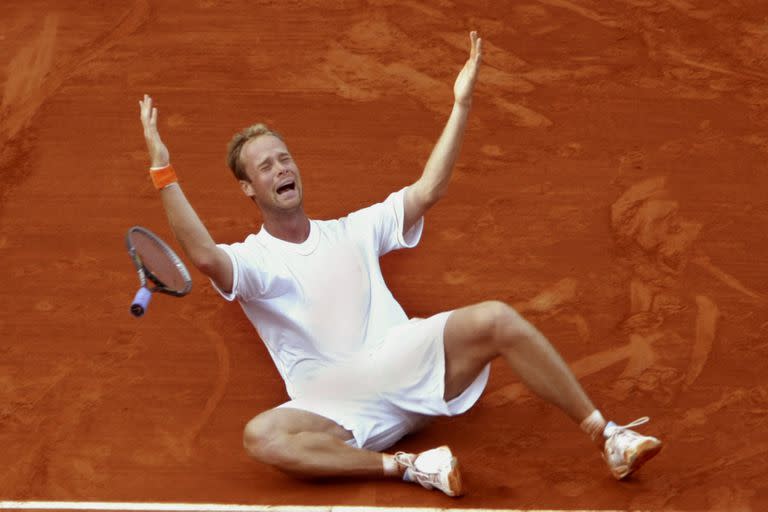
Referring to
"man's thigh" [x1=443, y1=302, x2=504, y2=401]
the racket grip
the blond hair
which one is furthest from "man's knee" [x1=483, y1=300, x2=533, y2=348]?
the racket grip

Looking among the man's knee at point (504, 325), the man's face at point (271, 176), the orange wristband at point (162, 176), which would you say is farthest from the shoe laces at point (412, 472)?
the orange wristband at point (162, 176)

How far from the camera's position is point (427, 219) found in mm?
8258

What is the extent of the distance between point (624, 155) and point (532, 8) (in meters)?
1.40

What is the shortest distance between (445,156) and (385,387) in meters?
1.06

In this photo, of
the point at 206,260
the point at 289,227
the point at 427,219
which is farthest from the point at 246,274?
the point at 427,219

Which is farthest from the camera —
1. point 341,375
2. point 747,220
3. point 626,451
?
point 747,220

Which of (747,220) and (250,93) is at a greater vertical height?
(250,93)

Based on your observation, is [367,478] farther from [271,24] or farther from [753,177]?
[271,24]

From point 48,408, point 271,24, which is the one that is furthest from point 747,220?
point 48,408

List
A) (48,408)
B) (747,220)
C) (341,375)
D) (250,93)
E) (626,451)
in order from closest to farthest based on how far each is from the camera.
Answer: (626,451), (341,375), (48,408), (747,220), (250,93)

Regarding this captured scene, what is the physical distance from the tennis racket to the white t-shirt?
13.5 inches

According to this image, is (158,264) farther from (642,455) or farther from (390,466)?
(642,455)

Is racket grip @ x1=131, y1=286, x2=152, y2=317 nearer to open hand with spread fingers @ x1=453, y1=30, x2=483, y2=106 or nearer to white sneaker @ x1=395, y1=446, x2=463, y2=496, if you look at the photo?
white sneaker @ x1=395, y1=446, x2=463, y2=496

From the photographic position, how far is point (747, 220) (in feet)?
26.8
